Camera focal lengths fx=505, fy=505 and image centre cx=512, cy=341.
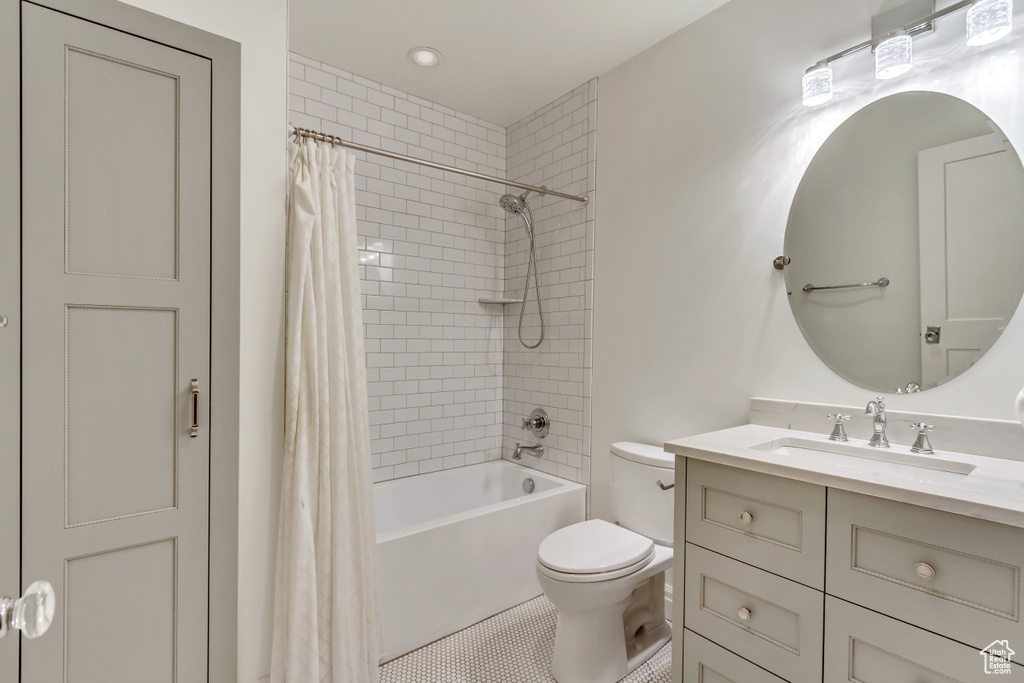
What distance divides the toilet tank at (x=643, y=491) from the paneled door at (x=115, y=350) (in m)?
1.57

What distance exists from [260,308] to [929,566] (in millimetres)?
1910

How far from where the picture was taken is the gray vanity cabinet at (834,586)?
99 centimetres

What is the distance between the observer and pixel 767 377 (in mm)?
1931

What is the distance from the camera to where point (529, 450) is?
9.82 feet

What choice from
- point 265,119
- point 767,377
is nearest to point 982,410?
point 767,377

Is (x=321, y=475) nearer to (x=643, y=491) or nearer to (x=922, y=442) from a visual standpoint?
(x=643, y=491)

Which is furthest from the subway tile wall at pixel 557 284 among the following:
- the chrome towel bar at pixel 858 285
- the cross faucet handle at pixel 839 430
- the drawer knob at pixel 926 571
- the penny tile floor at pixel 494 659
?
the drawer knob at pixel 926 571

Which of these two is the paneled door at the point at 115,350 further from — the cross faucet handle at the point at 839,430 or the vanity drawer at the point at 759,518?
the cross faucet handle at the point at 839,430

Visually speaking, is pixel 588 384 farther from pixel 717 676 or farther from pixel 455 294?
pixel 717 676

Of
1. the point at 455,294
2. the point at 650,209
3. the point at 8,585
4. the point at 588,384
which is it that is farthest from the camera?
the point at 455,294

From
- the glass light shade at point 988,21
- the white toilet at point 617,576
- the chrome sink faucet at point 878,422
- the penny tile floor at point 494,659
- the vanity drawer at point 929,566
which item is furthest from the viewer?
the penny tile floor at point 494,659

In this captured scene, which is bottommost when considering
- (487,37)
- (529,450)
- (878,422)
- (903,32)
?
(529,450)

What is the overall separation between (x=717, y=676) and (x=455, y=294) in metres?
2.25

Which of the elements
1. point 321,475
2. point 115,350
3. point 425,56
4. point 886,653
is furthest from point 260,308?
point 886,653
